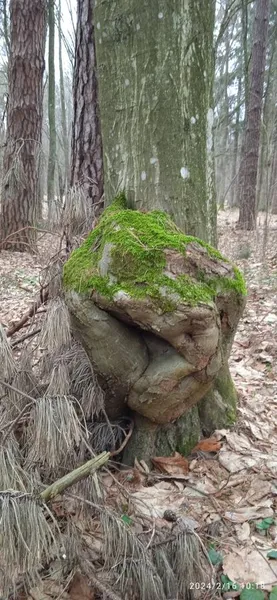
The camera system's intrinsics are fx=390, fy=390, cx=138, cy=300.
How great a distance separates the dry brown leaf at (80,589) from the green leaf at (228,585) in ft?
1.79

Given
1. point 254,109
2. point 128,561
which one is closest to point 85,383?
point 128,561

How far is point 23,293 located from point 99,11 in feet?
12.5

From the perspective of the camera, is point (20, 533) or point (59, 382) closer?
point (20, 533)

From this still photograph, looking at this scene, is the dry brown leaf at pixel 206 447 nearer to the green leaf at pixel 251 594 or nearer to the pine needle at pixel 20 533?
the green leaf at pixel 251 594

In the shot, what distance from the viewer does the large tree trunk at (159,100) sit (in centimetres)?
201

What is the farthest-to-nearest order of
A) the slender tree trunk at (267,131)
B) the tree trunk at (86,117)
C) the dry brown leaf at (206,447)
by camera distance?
the slender tree trunk at (267,131) → the tree trunk at (86,117) → the dry brown leaf at (206,447)

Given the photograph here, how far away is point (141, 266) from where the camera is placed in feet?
5.90

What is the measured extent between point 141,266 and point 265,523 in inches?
55.4

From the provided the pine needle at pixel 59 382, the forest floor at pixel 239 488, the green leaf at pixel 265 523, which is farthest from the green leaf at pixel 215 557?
the pine needle at pixel 59 382

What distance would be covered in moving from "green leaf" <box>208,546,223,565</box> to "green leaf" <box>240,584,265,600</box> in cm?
15

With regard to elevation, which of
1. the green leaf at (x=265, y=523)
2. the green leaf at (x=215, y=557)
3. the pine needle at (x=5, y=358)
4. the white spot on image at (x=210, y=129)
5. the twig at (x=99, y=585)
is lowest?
the green leaf at (x=215, y=557)

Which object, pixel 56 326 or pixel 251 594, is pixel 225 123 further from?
pixel 251 594

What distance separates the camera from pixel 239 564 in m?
1.75

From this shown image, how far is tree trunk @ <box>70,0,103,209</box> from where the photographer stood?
109 inches
